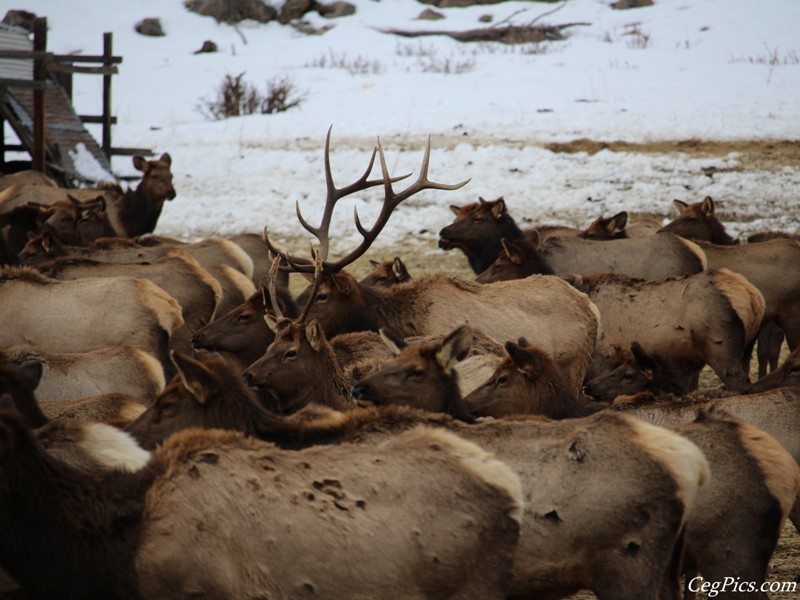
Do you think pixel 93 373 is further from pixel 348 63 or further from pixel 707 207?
pixel 348 63

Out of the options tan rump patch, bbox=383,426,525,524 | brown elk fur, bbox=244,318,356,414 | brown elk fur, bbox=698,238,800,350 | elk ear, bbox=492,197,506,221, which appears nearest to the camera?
tan rump patch, bbox=383,426,525,524

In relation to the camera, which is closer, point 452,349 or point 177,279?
point 452,349

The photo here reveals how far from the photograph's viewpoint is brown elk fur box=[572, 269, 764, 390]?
8.78 meters

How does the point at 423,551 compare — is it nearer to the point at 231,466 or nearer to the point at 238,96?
the point at 231,466

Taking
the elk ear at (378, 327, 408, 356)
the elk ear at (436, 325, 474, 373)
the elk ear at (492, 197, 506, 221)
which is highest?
the elk ear at (436, 325, 474, 373)

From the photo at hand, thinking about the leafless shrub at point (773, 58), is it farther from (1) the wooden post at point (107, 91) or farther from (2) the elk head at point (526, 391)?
(2) the elk head at point (526, 391)

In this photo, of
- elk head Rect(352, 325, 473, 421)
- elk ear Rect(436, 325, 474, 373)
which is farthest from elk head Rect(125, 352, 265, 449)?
elk ear Rect(436, 325, 474, 373)

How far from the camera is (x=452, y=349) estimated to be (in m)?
5.93

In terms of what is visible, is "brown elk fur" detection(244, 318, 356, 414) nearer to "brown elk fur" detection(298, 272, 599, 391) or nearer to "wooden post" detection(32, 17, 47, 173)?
"brown elk fur" detection(298, 272, 599, 391)

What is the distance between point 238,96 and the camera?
78.1ft

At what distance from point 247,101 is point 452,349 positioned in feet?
62.4

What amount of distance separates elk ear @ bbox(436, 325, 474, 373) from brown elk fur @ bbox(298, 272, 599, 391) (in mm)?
2112

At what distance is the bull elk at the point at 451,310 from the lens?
820cm

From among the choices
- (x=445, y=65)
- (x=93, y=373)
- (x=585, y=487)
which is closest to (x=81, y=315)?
(x=93, y=373)
